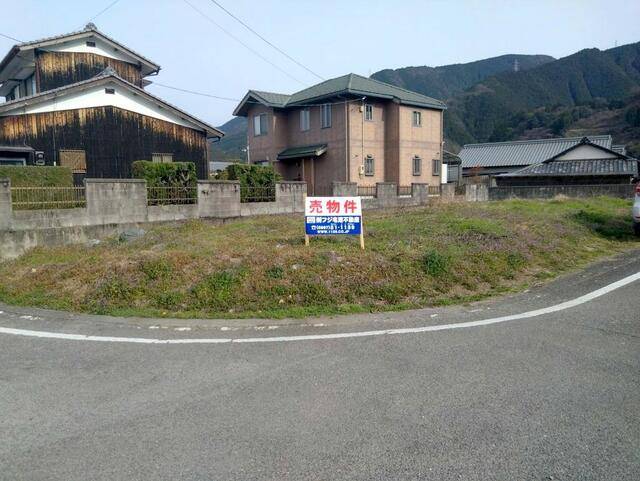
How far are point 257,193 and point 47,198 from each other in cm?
672

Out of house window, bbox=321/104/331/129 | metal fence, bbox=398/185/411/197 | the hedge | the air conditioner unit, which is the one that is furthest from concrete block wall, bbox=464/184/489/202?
the air conditioner unit

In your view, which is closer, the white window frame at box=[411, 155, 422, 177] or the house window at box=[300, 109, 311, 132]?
the house window at box=[300, 109, 311, 132]

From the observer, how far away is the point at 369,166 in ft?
97.2

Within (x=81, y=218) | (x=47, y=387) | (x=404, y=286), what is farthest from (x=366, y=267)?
(x=81, y=218)

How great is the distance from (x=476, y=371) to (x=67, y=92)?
20504 mm

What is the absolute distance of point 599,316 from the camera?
5582mm

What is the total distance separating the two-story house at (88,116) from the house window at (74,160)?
0.04 metres

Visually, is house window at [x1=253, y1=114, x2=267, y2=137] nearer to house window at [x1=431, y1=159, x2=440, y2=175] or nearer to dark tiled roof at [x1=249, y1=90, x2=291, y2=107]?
dark tiled roof at [x1=249, y1=90, x2=291, y2=107]

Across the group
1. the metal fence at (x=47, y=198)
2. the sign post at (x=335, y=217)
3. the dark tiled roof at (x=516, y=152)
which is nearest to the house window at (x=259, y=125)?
the metal fence at (x=47, y=198)

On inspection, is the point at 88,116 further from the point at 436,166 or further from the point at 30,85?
the point at 436,166

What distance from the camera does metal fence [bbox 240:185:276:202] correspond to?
52.7 feet

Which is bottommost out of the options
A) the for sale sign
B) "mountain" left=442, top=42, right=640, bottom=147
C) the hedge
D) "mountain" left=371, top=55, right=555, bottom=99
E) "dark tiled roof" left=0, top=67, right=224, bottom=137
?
the for sale sign

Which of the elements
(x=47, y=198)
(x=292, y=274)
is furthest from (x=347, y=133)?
(x=292, y=274)

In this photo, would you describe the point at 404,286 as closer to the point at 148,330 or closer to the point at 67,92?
the point at 148,330
